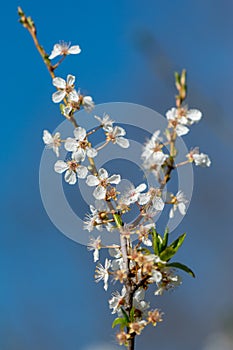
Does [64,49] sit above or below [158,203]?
above

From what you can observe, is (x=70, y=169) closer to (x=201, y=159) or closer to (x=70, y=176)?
(x=70, y=176)

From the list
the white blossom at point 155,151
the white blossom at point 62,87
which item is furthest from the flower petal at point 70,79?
the white blossom at point 155,151

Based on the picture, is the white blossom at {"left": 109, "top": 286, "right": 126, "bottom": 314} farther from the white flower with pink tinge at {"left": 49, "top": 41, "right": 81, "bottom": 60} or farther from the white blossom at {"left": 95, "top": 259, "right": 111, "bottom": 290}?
the white flower with pink tinge at {"left": 49, "top": 41, "right": 81, "bottom": 60}

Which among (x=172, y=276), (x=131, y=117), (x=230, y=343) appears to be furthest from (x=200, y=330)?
(x=172, y=276)

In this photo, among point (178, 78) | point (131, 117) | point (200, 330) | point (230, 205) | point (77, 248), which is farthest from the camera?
point (77, 248)

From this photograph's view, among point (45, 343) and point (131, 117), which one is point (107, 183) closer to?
point (131, 117)

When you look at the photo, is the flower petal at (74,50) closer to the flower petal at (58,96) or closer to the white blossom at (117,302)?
the flower petal at (58,96)

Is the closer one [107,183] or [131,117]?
[107,183]

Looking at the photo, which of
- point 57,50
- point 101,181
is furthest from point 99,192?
point 57,50
